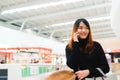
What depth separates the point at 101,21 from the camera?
12.3 m

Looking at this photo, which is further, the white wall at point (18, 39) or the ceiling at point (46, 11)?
the white wall at point (18, 39)

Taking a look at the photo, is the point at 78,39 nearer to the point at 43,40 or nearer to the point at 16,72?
the point at 16,72

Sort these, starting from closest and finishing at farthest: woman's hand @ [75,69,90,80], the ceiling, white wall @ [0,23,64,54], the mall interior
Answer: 1. woman's hand @ [75,69,90,80]
2. the mall interior
3. the ceiling
4. white wall @ [0,23,64,54]

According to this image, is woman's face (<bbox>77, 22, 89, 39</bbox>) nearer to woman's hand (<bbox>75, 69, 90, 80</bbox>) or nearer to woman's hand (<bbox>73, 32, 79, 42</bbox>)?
woman's hand (<bbox>73, 32, 79, 42</bbox>)

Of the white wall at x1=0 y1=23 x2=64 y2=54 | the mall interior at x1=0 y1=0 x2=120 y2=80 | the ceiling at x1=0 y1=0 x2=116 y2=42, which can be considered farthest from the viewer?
the white wall at x1=0 y1=23 x2=64 y2=54

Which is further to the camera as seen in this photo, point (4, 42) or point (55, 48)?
point (55, 48)

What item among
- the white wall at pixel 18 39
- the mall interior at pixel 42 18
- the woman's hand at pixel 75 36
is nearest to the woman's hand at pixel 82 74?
the woman's hand at pixel 75 36

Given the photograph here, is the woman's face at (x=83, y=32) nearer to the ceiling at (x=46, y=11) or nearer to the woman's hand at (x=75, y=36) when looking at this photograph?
the woman's hand at (x=75, y=36)

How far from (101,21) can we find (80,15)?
273 centimetres

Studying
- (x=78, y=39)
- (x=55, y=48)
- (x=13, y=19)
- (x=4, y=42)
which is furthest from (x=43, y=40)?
(x=78, y=39)

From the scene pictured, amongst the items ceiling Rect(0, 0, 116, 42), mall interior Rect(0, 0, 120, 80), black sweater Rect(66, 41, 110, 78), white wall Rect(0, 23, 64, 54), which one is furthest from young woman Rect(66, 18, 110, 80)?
white wall Rect(0, 23, 64, 54)

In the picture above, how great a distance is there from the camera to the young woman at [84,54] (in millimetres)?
1610

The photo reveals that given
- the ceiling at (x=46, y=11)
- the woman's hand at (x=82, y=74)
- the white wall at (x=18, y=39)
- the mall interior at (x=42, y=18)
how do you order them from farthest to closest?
the white wall at (x=18, y=39) < the ceiling at (x=46, y=11) < the mall interior at (x=42, y=18) < the woman's hand at (x=82, y=74)

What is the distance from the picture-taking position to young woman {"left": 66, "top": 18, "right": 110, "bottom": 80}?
63.4 inches
